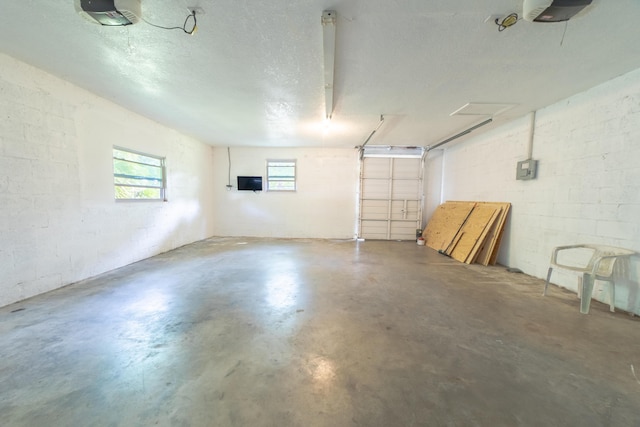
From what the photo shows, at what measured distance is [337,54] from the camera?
8.05ft

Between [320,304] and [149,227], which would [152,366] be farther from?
A: [149,227]

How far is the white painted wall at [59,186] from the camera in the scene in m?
2.64

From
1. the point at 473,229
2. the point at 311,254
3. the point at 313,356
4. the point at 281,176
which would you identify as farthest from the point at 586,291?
the point at 281,176

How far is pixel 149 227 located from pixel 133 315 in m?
2.91

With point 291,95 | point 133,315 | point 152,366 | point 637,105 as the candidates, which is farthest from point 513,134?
point 133,315

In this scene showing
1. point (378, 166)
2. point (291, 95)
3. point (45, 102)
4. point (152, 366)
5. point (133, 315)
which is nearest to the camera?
point (152, 366)

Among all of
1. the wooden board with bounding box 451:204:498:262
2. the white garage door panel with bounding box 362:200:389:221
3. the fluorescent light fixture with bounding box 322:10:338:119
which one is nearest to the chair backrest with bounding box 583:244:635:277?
the wooden board with bounding box 451:204:498:262

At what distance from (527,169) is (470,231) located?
163 centimetres

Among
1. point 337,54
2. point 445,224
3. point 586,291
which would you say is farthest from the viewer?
point 445,224

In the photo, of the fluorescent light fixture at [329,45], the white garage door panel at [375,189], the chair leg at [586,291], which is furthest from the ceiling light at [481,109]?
the white garage door panel at [375,189]

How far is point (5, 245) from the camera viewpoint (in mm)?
2584

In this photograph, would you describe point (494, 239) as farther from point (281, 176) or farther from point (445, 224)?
point (281, 176)

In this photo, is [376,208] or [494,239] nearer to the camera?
[494,239]

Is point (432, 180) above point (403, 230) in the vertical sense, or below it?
above
